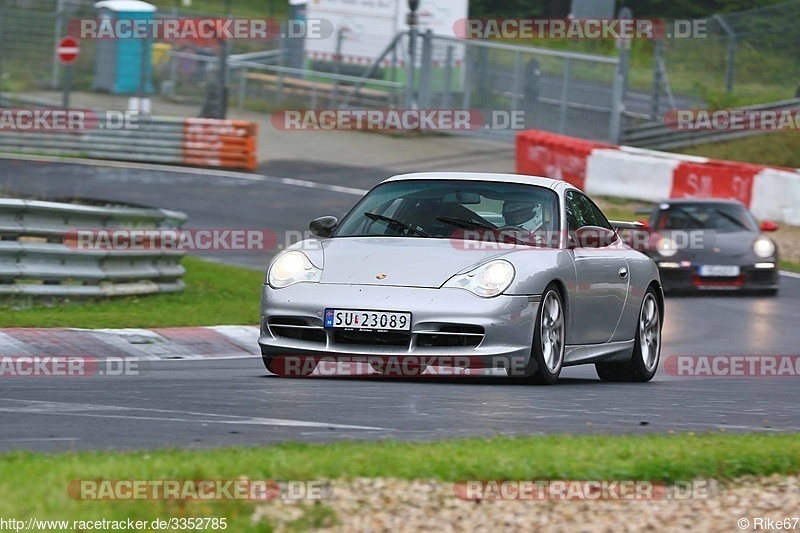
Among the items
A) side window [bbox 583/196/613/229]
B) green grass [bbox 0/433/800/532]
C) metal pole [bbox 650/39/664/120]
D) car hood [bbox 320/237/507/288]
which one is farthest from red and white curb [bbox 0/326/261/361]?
metal pole [bbox 650/39/664/120]

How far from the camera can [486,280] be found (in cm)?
869

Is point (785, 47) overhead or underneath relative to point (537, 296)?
overhead

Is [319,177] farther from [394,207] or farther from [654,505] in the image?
[654,505]

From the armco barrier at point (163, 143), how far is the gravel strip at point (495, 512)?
81.8ft

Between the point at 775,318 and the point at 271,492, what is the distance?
12.5 m

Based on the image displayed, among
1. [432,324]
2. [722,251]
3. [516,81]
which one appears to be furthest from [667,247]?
[516,81]

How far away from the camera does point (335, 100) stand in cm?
3681

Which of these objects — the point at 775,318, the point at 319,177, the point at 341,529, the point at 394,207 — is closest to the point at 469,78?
the point at 319,177

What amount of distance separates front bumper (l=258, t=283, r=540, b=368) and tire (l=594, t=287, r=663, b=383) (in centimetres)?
216

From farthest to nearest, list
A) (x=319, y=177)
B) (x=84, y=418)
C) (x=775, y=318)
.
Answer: (x=319, y=177) → (x=775, y=318) → (x=84, y=418)

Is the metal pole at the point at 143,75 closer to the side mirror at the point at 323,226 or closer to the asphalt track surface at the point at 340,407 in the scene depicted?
the asphalt track surface at the point at 340,407

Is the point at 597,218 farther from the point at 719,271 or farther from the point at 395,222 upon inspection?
the point at 719,271

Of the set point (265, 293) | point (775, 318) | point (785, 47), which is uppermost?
point (785, 47)

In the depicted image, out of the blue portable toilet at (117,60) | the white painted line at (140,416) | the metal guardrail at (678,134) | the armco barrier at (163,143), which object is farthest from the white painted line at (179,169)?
the white painted line at (140,416)
